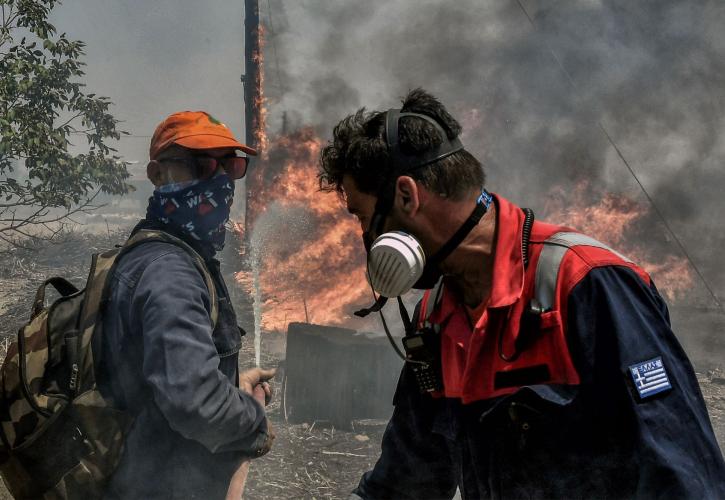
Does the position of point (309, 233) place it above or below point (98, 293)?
above

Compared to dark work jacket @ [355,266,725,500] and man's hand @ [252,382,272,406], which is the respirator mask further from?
man's hand @ [252,382,272,406]

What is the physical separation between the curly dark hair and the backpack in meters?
1.11

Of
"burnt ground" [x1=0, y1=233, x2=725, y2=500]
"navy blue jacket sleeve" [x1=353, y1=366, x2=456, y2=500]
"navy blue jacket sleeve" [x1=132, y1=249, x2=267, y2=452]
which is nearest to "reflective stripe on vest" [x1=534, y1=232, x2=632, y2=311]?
"navy blue jacket sleeve" [x1=353, y1=366, x2=456, y2=500]

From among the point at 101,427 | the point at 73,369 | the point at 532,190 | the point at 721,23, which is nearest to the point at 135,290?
the point at 73,369

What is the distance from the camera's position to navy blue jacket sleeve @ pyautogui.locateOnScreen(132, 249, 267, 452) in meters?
2.13

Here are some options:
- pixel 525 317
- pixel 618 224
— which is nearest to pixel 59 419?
pixel 525 317

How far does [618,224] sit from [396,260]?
44.7ft

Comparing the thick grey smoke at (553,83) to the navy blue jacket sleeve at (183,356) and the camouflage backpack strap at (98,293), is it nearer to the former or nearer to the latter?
the camouflage backpack strap at (98,293)

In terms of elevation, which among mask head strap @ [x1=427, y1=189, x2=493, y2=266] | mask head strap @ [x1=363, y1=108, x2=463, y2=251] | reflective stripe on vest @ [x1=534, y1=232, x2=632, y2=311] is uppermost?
mask head strap @ [x1=363, y1=108, x2=463, y2=251]

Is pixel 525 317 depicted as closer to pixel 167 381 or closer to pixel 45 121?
pixel 167 381

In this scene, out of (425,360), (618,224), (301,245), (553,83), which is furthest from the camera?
(553,83)

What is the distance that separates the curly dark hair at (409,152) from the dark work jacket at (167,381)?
0.80m

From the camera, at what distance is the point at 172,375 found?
2121 mm

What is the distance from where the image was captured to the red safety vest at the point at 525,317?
148 centimetres
